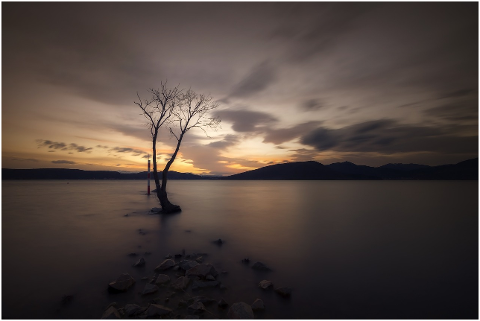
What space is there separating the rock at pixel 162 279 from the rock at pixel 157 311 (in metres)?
1.43

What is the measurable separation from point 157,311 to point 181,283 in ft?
4.37

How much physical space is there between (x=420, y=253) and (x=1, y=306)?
1548cm

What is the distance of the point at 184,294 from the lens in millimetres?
5719

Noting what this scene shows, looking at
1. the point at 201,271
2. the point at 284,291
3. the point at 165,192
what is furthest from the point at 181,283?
the point at 165,192

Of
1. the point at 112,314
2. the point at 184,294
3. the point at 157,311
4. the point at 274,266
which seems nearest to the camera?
the point at 112,314

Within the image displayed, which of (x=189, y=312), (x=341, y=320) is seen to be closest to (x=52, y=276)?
(x=189, y=312)

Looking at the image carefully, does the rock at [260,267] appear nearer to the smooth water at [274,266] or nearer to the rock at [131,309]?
the smooth water at [274,266]

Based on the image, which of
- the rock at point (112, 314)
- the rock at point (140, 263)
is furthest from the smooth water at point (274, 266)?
the rock at point (112, 314)

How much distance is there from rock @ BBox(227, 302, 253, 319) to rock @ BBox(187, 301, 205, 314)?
2.21 ft

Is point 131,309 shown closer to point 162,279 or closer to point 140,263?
point 162,279

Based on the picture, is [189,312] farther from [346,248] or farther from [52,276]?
[346,248]

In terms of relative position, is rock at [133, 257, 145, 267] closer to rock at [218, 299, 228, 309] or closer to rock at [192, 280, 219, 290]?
rock at [192, 280, 219, 290]

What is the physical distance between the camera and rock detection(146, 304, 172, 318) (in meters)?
4.77

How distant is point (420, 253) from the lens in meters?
9.95
